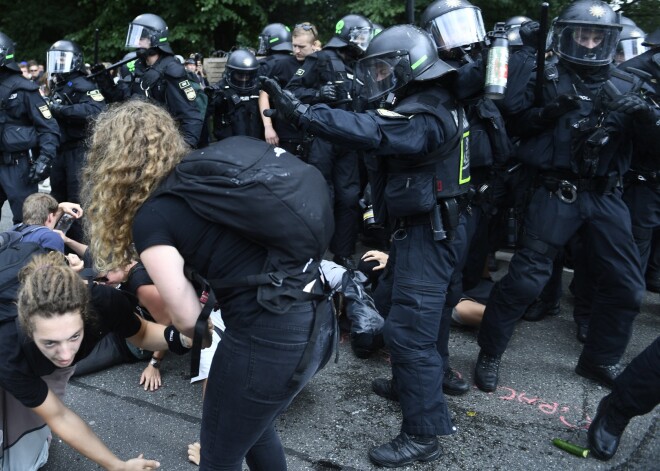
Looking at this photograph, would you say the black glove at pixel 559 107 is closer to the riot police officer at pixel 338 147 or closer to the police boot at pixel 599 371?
the police boot at pixel 599 371

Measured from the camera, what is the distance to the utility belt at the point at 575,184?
144 inches

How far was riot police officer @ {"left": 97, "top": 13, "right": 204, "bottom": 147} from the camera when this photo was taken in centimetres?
603

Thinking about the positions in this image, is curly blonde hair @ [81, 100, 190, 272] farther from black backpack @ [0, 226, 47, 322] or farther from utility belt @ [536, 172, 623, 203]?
utility belt @ [536, 172, 623, 203]

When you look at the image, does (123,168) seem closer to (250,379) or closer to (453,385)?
(250,379)

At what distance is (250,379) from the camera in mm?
2141

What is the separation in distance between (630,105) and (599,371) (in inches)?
58.7

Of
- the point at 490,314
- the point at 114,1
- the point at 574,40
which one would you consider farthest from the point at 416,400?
the point at 114,1

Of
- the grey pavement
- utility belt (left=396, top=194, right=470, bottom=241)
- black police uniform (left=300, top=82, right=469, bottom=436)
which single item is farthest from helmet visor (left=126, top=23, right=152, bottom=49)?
utility belt (left=396, top=194, right=470, bottom=241)

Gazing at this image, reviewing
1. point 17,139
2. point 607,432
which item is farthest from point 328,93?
point 607,432

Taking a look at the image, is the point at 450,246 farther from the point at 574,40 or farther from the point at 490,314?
the point at 574,40

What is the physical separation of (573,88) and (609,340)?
1401mm

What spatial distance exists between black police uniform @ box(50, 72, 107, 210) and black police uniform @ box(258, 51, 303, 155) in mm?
1552

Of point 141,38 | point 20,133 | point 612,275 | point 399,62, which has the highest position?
point 399,62

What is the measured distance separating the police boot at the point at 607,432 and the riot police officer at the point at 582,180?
73cm
